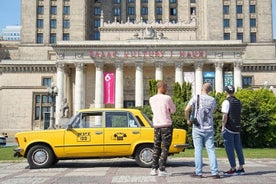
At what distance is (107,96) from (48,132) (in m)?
43.7

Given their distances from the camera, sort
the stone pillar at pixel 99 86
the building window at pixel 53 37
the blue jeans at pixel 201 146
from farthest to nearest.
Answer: the building window at pixel 53 37, the stone pillar at pixel 99 86, the blue jeans at pixel 201 146

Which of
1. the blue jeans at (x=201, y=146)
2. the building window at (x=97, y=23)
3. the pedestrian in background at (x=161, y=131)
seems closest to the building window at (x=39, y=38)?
the building window at (x=97, y=23)

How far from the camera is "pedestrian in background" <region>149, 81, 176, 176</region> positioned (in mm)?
9297

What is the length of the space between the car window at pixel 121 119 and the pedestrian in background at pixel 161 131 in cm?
272

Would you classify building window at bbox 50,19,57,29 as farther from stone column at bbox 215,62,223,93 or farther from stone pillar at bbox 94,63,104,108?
stone column at bbox 215,62,223,93

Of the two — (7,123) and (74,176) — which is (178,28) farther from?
(74,176)

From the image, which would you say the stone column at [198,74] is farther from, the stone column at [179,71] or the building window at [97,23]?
the building window at [97,23]

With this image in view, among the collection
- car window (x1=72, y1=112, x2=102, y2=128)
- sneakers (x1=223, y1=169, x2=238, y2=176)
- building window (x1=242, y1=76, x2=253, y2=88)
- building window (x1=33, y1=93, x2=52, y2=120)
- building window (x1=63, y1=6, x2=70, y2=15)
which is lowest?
sneakers (x1=223, y1=169, x2=238, y2=176)

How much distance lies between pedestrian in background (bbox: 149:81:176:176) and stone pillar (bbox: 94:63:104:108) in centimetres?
4667

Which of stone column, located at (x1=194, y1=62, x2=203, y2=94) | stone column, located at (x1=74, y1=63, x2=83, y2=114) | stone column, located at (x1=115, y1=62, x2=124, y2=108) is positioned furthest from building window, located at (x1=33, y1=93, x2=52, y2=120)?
stone column, located at (x1=194, y1=62, x2=203, y2=94)

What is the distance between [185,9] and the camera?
7838 centimetres

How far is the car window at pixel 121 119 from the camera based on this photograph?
1210cm

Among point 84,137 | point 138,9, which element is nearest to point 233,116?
point 84,137

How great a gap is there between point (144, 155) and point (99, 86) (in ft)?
149
